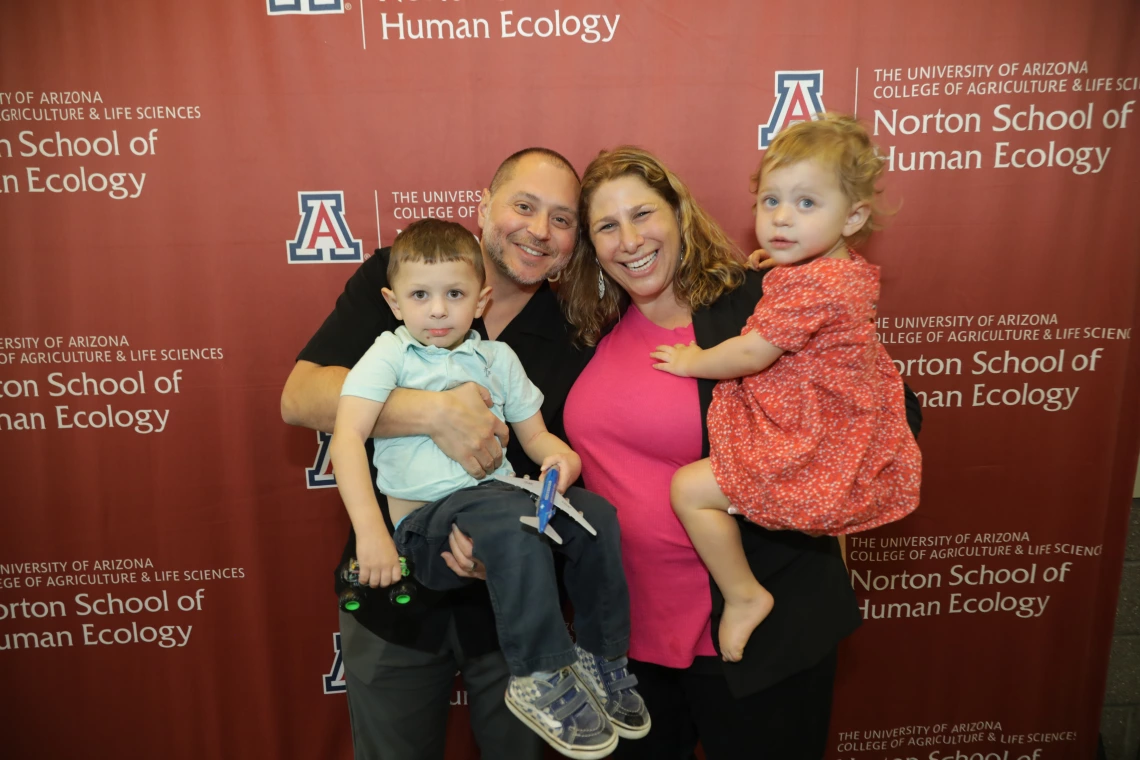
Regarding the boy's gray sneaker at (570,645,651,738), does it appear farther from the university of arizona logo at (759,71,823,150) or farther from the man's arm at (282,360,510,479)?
the university of arizona logo at (759,71,823,150)

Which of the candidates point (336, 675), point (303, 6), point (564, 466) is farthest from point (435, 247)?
point (336, 675)

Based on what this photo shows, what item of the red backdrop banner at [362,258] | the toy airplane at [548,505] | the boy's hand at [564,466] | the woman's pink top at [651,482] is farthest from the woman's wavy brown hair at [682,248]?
the red backdrop banner at [362,258]

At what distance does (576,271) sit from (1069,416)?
1.93 meters

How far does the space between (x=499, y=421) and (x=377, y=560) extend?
42 cm

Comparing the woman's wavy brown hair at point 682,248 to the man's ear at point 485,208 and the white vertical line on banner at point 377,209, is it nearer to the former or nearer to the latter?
the man's ear at point 485,208

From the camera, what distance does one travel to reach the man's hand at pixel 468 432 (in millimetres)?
1535

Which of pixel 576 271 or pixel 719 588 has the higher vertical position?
pixel 576 271

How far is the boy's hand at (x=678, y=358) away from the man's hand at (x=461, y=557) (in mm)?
616

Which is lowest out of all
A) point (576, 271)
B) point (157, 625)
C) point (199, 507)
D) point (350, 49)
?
point (157, 625)

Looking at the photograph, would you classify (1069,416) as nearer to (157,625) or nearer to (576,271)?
(576,271)

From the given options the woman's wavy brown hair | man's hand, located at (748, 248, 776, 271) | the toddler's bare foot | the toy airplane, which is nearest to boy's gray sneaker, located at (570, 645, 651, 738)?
the toddler's bare foot

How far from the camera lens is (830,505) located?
149 centimetres

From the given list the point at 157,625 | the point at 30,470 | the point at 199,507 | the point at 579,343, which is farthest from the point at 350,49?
the point at 157,625

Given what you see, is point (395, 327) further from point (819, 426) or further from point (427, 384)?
point (819, 426)
